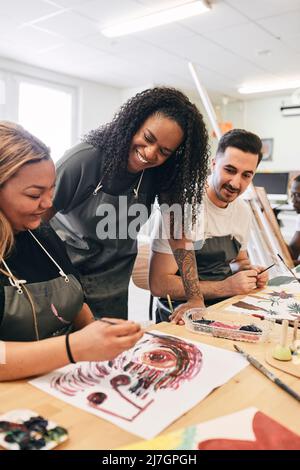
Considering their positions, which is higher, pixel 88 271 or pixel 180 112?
pixel 180 112

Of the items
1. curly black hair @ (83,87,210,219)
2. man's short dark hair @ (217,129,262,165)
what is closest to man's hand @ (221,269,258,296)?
curly black hair @ (83,87,210,219)

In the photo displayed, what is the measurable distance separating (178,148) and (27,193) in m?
0.64

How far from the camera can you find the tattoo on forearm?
4.85ft

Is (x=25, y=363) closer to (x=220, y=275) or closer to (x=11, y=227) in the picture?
(x=11, y=227)

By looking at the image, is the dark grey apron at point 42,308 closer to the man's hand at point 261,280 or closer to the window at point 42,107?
the man's hand at point 261,280

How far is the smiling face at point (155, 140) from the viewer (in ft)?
4.20

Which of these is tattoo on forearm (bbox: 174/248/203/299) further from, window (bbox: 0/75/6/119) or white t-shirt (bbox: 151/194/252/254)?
window (bbox: 0/75/6/119)

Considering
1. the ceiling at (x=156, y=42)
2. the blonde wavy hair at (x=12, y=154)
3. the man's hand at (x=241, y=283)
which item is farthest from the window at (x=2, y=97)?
the blonde wavy hair at (x=12, y=154)

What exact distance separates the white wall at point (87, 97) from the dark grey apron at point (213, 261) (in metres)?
4.27

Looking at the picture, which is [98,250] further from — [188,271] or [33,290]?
[33,290]

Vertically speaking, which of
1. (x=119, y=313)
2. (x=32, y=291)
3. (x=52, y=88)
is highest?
(x=52, y=88)

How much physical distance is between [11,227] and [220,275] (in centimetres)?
106
